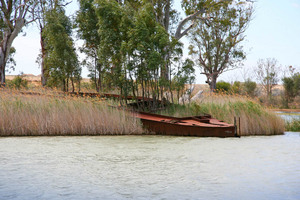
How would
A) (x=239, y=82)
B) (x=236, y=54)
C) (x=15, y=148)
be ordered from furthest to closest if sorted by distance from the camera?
(x=239, y=82)
(x=236, y=54)
(x=15, y=148)

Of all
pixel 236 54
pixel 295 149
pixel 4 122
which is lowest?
pixel 295 149

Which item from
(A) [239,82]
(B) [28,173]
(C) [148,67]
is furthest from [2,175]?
(A) [239,82]

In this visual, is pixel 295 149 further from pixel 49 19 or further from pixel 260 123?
pixel 49 19

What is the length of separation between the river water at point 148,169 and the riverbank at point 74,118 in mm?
1323

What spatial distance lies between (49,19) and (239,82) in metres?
19.9

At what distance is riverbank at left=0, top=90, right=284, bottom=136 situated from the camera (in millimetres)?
10031

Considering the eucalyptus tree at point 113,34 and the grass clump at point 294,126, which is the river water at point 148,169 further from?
the eucalyptus tree at point 113,34

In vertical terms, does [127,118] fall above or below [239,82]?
below

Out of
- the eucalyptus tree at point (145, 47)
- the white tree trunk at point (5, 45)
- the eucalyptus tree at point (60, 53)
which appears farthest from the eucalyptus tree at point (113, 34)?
the white tree trunk at point (5, 45)

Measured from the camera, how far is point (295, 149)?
303 inches

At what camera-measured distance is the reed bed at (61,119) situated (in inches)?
394

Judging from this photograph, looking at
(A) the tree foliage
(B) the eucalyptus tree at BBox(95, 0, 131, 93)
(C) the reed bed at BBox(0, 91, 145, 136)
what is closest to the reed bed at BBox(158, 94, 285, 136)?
(B) the eucalyptus tree at BBox(95, 0, 131, 93)

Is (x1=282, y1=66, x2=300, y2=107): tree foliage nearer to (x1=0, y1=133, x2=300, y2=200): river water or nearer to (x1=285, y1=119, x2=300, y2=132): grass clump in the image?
(x1=285, y1=119, x2=300, y2=132): grass clump

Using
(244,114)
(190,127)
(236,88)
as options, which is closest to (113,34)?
(190,127)
